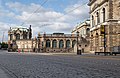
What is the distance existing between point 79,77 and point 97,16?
214ft

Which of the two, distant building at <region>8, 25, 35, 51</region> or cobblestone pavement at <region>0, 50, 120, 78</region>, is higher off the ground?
distant building at <region>8, 25, 35, 51</region>

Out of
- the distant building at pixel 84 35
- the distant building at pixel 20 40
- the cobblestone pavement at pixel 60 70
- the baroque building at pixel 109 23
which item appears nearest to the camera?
the cobblestone pavement at pixel 60 70

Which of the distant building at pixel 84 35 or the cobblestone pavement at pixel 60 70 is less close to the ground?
the distant building at pixel 84 35

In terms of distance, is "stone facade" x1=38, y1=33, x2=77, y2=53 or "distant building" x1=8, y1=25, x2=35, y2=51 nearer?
"stone facade" x1=38, y1=33, x2=77, y2=53

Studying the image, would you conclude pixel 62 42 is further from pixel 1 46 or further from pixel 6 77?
pixel 6 77

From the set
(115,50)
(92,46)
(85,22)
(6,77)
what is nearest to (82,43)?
(92,46)

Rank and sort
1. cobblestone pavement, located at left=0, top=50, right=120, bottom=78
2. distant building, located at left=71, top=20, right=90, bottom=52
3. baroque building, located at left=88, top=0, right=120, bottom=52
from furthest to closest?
distant building, located at left=71, top=20, right=90, bottom=52
baroque building, located at left=88, top=0, right=120, bottom=52
cobblestone pavement, located at left=0, top=50, right=120, bottom=78

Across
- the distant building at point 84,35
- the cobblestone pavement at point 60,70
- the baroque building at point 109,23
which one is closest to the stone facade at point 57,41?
the distant building at point 84,35

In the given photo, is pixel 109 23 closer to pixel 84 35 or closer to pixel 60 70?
pixel 84 35

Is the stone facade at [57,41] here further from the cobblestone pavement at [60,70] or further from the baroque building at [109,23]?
the cobblestone pavement at [60,70]

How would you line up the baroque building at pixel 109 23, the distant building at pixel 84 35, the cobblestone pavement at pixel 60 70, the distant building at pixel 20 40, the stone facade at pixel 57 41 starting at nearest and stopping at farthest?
the cobblestone pavement at pixel 60 70, the baroque building at pixel 109 23, the distant building at pixel 84 35, the stone facade at pixel 57 41, the distant building at pixel 20 40

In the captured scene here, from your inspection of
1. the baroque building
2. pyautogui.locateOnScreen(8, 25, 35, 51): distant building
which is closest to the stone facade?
pyautogui.locateOnScreen(8, 25, 35, 51): distant building

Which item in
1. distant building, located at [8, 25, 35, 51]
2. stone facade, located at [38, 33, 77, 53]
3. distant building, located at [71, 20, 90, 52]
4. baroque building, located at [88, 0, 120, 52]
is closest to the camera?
baroque building, located at [88, 0, 120, 52]

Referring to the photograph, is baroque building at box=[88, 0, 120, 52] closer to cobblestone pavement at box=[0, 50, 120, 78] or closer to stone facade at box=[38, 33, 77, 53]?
stone facade at box=[38, 33, 77, 53]
